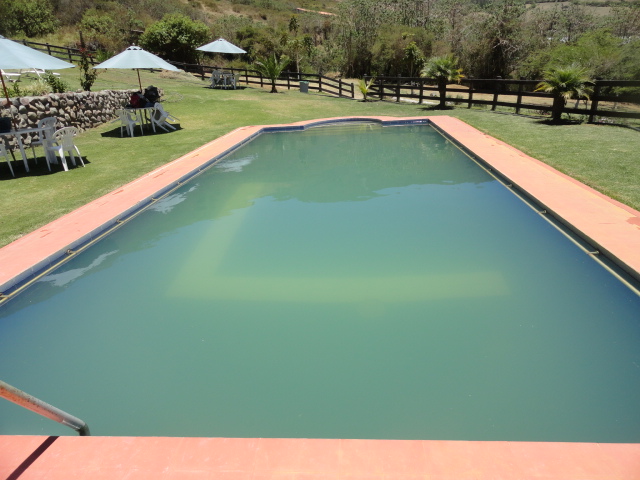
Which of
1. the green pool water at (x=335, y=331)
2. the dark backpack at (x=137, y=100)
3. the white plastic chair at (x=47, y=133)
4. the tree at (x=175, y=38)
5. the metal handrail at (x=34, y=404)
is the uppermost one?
the tree at (x=175, y=38)

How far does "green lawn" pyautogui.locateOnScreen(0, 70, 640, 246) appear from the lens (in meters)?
6.41

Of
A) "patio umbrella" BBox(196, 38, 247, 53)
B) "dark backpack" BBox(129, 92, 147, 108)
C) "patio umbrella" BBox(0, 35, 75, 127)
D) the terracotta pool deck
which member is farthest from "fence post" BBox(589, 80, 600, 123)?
"patio umbrella" BBox(196, 38, 247, 53)

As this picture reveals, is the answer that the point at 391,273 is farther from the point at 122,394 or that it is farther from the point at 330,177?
the point at 330,177

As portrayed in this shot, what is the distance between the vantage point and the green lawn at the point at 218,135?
641cm

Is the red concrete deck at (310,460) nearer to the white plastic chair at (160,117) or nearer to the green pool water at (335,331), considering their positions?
the green pool water at (335,331)

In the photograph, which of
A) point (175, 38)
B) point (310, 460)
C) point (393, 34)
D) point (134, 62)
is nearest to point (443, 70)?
point (134, 62)

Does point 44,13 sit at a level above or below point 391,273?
above

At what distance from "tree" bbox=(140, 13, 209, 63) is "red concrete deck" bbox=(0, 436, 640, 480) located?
30.7 metres

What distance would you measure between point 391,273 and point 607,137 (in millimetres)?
8434

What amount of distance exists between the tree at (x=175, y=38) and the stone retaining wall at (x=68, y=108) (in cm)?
1610

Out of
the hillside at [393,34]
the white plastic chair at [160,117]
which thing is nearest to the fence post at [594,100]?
the hillside at [393,34]

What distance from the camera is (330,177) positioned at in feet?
26.8

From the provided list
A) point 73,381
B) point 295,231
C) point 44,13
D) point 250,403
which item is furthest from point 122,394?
point 44,13

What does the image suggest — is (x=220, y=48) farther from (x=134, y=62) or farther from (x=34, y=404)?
(x=34, y=404)
